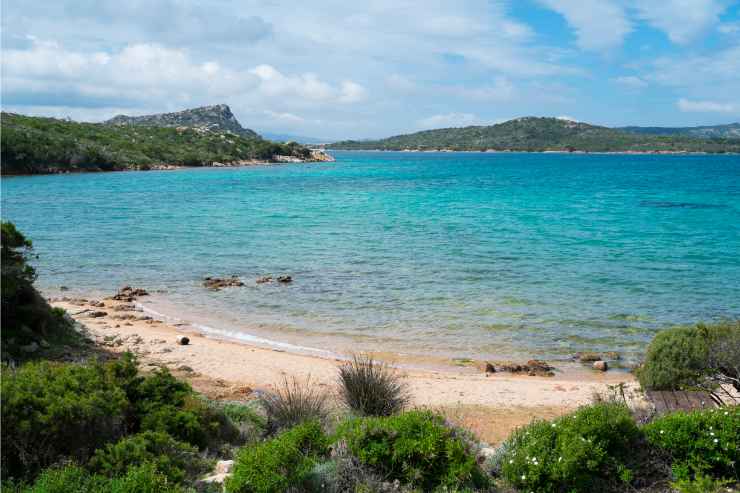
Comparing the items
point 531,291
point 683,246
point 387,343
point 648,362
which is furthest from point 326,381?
point 683,246

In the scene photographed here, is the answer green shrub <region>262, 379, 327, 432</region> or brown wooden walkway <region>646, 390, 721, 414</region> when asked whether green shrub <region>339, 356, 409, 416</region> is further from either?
brown wooden walkway <region>646, 390, 721, 414</region>

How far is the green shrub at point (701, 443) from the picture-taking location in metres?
5.52

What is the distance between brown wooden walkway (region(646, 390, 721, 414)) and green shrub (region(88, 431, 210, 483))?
18.7 ft

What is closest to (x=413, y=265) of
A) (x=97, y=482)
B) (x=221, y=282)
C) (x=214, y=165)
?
(x=221, y=282)

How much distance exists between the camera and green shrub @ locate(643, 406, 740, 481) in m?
5.52

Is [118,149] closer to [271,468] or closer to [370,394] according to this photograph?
[370,394]

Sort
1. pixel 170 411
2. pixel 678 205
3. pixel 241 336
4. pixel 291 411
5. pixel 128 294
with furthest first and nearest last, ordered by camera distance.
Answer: pixel 678 205 → pixel 128 294 → pixel 241 336 → pixel 291 411 → pixel 170 411

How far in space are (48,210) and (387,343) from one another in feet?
104

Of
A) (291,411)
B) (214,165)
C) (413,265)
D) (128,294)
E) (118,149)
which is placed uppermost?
(118,149)

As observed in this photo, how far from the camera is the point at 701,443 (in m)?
5.57

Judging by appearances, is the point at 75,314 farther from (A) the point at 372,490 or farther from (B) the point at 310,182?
(B) the point at 310,182

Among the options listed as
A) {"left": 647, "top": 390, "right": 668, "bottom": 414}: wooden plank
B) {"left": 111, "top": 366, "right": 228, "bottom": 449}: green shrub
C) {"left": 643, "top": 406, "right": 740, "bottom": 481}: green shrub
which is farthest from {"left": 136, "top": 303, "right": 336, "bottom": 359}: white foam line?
{"left": 643, "top": 406, "right": 740, "bottom": 481}: green shrub

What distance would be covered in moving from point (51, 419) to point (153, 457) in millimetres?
953

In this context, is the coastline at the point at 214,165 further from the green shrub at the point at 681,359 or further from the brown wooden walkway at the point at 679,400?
the brown wooden walkway at the point at 679,400
